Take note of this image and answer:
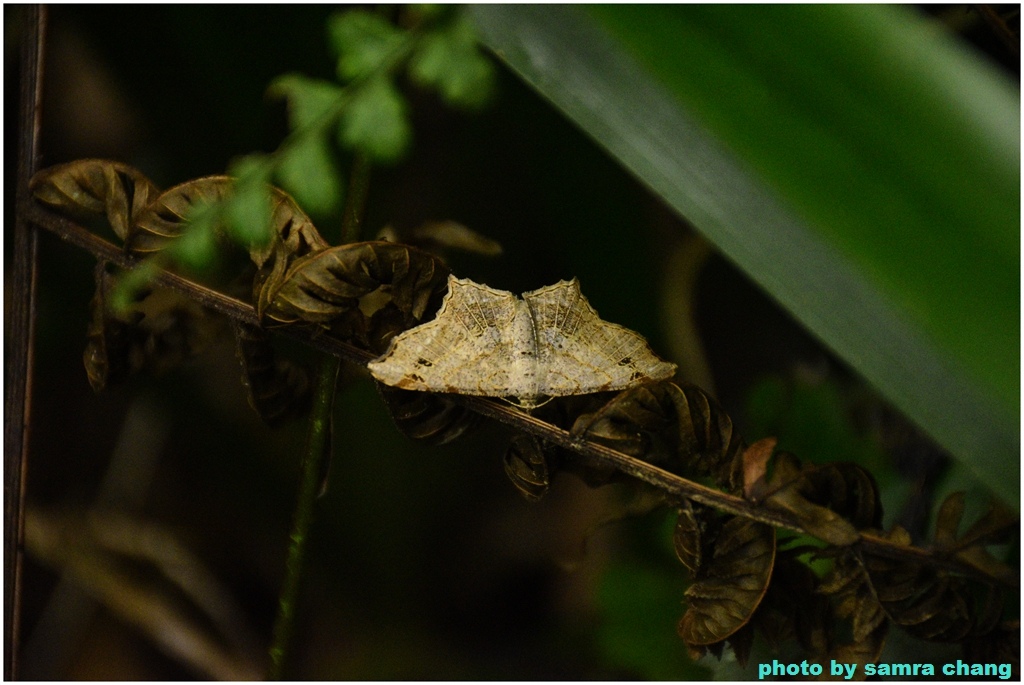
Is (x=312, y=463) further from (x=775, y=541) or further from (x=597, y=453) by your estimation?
(x=775, y=541)

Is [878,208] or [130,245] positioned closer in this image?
[878,208]

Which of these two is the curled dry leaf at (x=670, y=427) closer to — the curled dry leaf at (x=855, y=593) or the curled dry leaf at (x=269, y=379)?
the curled dry leaf at (x=855, y=593)

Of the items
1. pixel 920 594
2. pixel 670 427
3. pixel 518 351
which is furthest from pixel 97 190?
pixel 920 594

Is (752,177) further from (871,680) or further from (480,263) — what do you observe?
(480,263)

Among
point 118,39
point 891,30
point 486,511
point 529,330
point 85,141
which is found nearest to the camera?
point 891,30

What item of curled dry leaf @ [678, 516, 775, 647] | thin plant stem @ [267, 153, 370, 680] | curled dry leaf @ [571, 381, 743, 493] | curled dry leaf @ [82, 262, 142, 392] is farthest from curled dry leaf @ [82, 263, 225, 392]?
curled dry leaf @ [678, 516, 775, 647]

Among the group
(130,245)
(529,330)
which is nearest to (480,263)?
(529,330)

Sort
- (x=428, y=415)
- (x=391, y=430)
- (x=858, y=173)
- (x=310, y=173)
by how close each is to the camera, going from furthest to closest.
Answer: (x=391, y=430) < (x=428, y=415) < (x=310, y=173) < (x=858, y=173)
